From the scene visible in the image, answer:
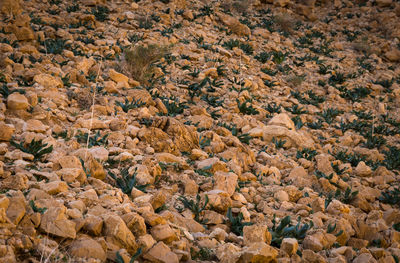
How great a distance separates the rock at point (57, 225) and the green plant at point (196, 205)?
1.27m

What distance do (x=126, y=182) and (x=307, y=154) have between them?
3.30 metres

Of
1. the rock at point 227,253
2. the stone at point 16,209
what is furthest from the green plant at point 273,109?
the stone at point 16,209

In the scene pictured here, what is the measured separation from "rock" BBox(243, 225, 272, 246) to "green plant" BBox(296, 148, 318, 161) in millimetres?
2634

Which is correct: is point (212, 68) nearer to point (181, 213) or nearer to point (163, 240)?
point (181, 213)

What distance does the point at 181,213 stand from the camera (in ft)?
10.0

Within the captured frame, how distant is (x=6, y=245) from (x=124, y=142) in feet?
7.56

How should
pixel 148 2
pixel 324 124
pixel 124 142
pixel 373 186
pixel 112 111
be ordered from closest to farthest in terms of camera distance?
1. pixel 124 142
2. pixel 112 111
3. pixel 373 186
4. pixel 324 124
5. pixel 148 2

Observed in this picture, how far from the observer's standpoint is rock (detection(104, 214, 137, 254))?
7.09 ft

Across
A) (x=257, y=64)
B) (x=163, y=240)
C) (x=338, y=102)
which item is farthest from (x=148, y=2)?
(x=163, y=240)

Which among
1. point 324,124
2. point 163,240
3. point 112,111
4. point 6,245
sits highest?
point 6,245

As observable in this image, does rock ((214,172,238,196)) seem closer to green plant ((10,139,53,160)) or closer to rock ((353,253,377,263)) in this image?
rock ((353,253,377,263))

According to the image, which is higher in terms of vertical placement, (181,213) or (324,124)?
(181,213)

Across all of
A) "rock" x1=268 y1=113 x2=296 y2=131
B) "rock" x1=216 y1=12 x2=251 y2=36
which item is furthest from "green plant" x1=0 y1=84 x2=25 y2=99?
"rock" x1=216 y1=12 x2=251 y2=36

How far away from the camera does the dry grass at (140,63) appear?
6.14m
